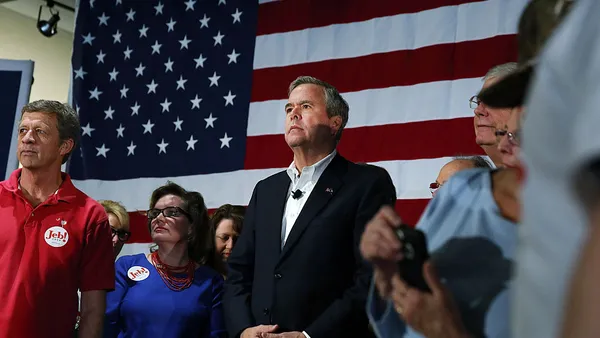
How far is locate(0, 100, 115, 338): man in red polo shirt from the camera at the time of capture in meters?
2.56

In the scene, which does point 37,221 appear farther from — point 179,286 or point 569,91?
point 569,91

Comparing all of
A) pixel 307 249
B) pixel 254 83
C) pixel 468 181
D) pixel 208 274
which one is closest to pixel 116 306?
pixel 208 274

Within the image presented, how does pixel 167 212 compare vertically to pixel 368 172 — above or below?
below

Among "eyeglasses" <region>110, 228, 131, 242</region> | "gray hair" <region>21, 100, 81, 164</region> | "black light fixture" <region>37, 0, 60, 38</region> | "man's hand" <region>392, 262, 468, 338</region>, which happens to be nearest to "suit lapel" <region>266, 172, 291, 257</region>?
"gray hair" <region>21, 100, 81, 164</region>

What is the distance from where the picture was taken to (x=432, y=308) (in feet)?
2.89

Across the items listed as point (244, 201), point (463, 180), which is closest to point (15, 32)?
point (244, 201)

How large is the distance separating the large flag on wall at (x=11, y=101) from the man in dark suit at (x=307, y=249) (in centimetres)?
171

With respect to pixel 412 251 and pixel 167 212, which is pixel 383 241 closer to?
pixel 412 251

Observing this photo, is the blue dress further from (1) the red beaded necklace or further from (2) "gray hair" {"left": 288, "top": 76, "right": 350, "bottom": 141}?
(2) "gray hair" {"left": 288, "top": 76, "right": 350, "bottom": 141}

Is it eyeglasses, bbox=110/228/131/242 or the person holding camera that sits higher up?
the person holding camera

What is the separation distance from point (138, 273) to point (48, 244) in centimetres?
63

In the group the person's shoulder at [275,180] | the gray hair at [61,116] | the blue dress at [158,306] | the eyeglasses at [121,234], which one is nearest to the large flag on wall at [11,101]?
the eyeglasses at [121,234]

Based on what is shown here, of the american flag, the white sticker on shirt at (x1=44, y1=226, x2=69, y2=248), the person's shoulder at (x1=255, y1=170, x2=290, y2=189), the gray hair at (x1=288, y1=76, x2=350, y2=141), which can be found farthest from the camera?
the american flag

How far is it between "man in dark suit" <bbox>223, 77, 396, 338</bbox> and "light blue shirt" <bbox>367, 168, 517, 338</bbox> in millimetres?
1423
